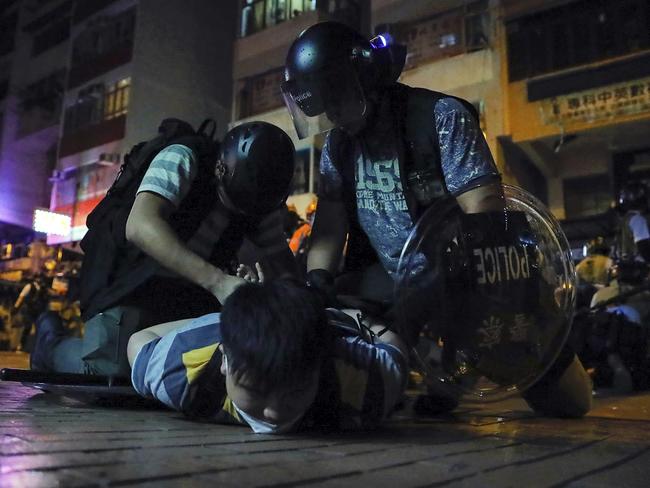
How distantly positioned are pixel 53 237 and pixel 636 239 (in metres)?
16.2

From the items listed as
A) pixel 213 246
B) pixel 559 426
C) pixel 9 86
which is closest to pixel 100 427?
pixel 213 246

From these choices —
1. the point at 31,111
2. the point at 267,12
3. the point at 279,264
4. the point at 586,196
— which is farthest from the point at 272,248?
the point at 31,111

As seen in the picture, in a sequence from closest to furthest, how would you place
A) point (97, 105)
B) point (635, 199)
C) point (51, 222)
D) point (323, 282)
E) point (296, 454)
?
point (296, 454)
point (323, 282)
point (635, 199)
point (51, 222)
point (97, 105)

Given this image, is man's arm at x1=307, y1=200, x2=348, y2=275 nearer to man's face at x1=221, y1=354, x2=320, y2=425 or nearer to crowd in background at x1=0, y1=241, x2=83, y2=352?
man's face at x1=221, y1=354, x2=320, y2=425

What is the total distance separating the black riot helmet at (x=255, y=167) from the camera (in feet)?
7.02

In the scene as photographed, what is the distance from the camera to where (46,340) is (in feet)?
9.20

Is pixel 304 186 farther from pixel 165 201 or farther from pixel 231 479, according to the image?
pixel 231 479

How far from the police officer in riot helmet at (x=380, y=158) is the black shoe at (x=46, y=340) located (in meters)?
1.28

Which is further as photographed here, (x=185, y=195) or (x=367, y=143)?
(x=367, y=143)

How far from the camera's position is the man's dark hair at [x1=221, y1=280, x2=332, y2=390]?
52.8 inches

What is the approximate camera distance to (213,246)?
8.12 feet

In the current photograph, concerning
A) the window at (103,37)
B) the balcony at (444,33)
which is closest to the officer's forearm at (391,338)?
the balcony at (444,33)

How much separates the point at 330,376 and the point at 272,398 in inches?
7.0

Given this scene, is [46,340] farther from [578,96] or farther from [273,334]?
[578,96]
